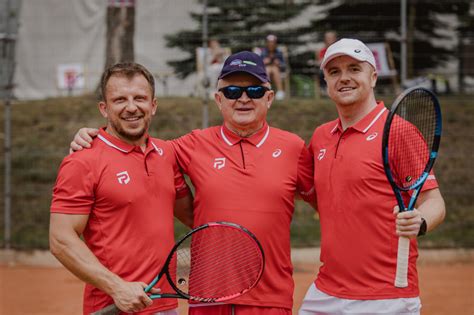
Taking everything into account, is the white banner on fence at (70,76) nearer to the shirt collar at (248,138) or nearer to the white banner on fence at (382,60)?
the white banner on fence at (382,60)

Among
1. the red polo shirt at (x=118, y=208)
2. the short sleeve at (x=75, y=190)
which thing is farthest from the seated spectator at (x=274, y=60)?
the short sleeve at (x=75, y=190)

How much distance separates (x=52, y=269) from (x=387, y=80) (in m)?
6.01

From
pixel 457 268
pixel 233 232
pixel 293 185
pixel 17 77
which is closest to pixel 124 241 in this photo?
pixel 233 232

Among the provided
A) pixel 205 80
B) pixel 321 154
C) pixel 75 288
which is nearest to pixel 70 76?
pixel 205 80

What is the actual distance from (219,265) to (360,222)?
2.83 feet

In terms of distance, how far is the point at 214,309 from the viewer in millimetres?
4516

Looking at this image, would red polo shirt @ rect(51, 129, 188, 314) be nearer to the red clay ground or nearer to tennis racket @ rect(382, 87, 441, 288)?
tennis racket @ rect(382, 87, 441, 288)

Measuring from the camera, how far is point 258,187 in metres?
4.64

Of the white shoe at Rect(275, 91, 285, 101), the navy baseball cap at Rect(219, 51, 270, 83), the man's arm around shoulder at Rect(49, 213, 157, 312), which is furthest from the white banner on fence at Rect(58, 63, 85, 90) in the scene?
the man's arm around shoulder at Rect(49, 213, 157, 312)

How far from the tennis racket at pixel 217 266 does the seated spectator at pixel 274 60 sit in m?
8.29

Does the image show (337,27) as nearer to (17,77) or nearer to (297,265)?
(297,265)

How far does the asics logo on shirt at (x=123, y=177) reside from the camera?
4329mm

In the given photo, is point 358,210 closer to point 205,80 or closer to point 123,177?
point 123,177

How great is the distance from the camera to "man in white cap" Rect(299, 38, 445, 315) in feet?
14.6
